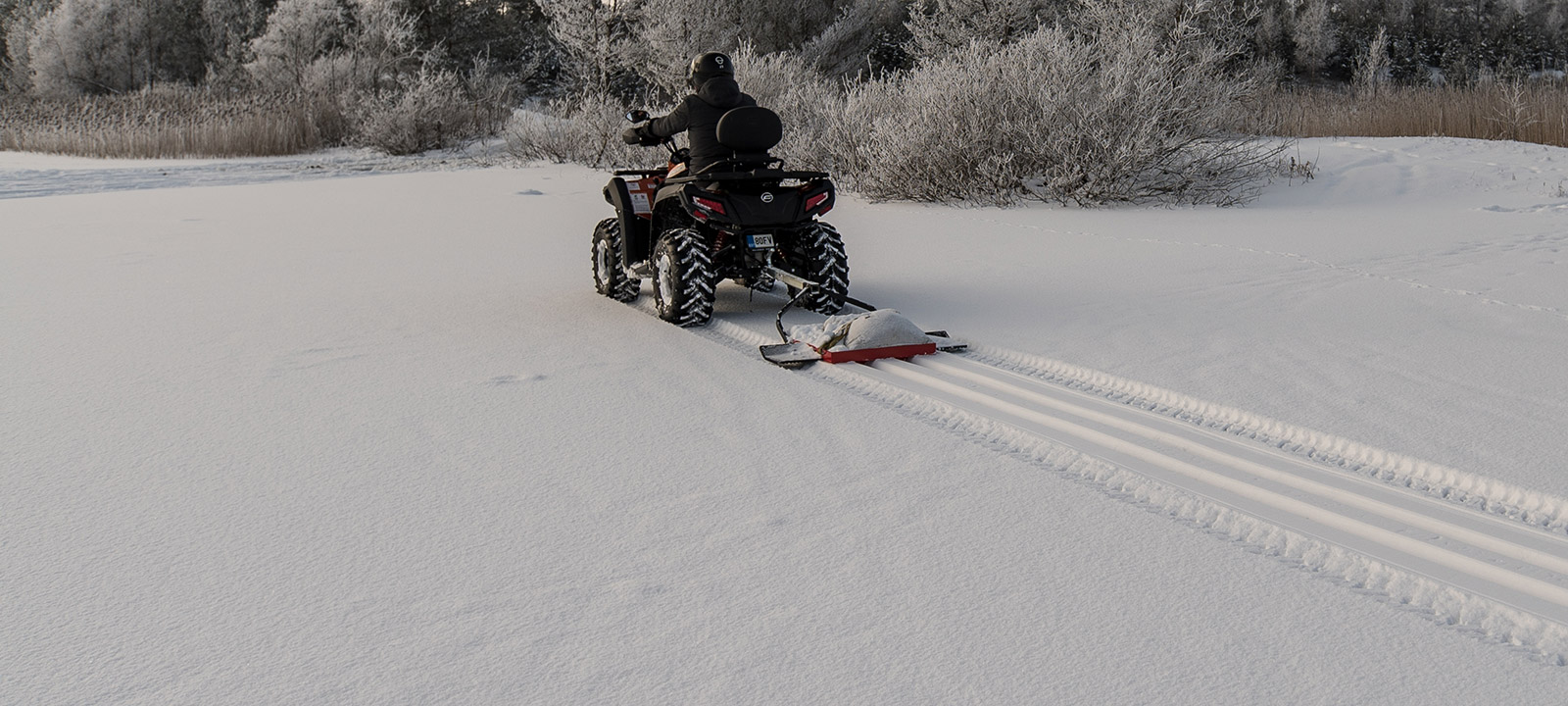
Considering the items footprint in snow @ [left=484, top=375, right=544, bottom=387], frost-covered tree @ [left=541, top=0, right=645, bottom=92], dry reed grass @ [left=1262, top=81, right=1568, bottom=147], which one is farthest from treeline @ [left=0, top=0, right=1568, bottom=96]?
footprint in snow @ [left=484, top=375, right=544, bottom=387]

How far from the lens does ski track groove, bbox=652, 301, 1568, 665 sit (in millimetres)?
2340

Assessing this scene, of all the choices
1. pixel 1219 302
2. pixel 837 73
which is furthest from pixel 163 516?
pixel 837 73

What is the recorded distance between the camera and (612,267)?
5.95m

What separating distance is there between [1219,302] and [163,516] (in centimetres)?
451

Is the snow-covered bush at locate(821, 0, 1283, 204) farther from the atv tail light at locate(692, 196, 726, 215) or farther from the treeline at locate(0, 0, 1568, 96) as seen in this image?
the treeline at locate(0, 0, 1568, 96)

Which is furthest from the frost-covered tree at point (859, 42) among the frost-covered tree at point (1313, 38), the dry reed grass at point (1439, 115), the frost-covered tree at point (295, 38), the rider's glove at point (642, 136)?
the rider's glove at point (642, 136)

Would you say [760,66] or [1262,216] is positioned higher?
[760,66]

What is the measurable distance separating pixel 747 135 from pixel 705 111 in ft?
0.90

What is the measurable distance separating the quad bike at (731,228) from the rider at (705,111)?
0.36ft

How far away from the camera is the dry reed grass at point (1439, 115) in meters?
12.9

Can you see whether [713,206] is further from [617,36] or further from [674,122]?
[617,36]

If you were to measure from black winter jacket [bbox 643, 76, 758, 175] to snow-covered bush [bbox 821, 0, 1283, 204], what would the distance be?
480cm

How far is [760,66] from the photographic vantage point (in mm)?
15234

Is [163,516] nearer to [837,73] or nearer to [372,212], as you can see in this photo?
[372,212]
